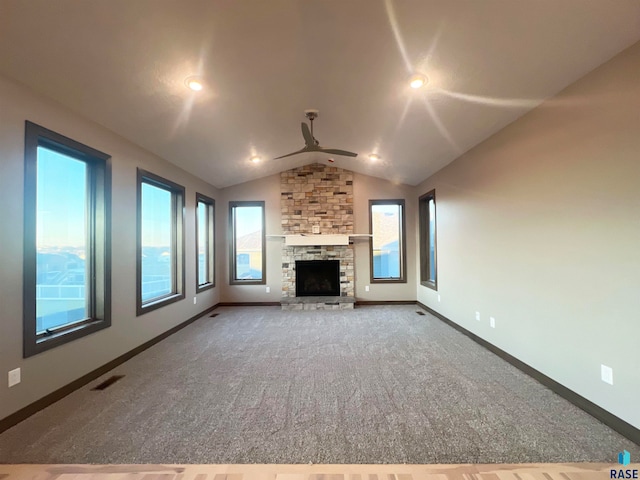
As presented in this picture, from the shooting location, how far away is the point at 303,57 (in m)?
2.55

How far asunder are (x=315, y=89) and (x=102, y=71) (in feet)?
6.21

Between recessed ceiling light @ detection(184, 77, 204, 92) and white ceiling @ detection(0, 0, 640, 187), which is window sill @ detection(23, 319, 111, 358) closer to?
white ceiling @ detection(0, 0, 640, 187)

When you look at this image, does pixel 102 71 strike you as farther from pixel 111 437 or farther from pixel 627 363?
pixel 627 363

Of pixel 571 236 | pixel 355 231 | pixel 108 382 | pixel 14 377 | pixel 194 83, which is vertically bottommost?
pixel 108 382

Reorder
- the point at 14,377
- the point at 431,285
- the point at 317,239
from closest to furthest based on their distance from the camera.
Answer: the point at 14,377 < the point at 431,285 < the point at 317,239

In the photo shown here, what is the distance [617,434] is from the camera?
1.99 m

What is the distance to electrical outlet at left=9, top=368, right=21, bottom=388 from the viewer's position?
2.14 metres

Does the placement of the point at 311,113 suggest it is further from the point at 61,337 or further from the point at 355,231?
the point at 61,337

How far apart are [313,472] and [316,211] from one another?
207 inches

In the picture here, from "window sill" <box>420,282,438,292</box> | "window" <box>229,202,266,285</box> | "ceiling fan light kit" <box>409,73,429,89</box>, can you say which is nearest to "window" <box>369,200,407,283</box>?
"window sill" <box>420,282,438,292</box>

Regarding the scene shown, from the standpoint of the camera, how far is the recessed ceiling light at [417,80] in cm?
266

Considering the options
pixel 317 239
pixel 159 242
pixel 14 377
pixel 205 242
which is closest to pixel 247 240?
pixel 205 242

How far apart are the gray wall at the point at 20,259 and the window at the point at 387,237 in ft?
13.9

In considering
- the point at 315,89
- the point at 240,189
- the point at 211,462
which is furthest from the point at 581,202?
the point at 240,189
